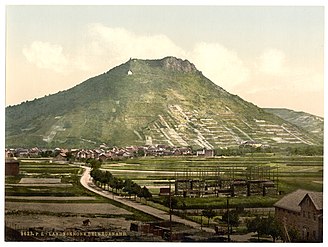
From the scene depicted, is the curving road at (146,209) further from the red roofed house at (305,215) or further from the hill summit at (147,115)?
the red roofed house at (305,215)

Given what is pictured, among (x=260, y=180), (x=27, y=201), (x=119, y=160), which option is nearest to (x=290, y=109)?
(x=260, y=180)


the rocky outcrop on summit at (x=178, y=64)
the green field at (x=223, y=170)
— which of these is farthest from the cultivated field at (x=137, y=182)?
the rocky outcrop on summit at (x=178, y=64)

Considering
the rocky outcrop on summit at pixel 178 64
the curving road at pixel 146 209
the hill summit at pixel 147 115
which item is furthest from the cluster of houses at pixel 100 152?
the rocky outcrop on summit at pixel 178 64

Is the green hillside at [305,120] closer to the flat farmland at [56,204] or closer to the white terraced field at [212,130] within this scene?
the white terraced field at [212,130]

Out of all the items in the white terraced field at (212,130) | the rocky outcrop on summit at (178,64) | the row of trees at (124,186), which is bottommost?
Result: the row of trees at (124,186)

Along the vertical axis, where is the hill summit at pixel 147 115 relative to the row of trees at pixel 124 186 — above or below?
above

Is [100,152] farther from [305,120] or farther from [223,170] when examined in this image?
[305,120]

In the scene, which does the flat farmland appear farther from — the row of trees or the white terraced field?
the white terraced field
